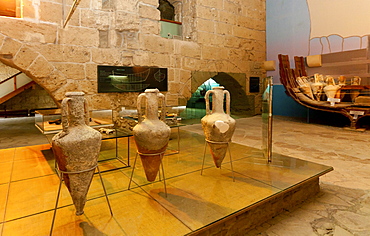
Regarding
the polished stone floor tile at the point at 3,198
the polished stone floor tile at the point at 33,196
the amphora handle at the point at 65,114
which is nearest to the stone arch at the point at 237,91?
the polished stone floor tile at the point at 33,196

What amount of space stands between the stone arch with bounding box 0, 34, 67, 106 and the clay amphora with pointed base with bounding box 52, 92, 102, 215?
9.83 ft

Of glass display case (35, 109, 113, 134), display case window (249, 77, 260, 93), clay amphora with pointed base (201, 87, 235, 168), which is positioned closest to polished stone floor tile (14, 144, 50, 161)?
glass display case (35, 109, 113, 134)

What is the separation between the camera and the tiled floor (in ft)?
4.47

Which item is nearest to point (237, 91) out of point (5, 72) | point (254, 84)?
point (254, 84)

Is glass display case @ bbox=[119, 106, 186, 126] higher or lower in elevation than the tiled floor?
higher

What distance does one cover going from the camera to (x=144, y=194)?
1747 millimetres

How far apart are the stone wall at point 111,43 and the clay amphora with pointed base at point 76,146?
3036mm

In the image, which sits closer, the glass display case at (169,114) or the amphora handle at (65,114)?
the amphora handle at (65,114)

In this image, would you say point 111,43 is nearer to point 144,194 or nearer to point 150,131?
point 150,131

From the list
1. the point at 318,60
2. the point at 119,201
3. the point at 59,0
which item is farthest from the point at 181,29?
the point at 119,201

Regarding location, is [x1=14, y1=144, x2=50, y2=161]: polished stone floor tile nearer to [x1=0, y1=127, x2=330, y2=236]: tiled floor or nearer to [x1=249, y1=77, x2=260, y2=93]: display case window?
[x1=0, y1=127, x2=330, y2=236]: tiled floor

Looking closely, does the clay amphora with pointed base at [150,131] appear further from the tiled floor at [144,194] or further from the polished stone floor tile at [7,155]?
the polished stone floor tile at [7,155]

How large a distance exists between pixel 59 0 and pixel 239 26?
14.4ft

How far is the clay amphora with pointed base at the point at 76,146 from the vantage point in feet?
4.15
